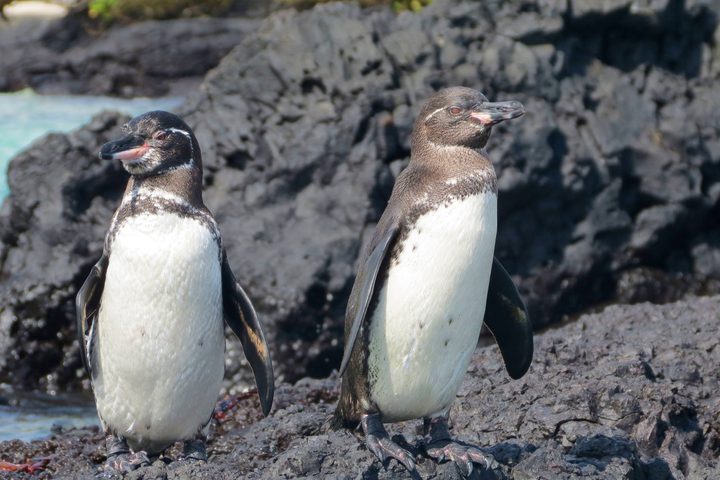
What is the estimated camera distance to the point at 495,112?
5836 mm

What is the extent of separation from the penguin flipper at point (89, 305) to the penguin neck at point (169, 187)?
338mm

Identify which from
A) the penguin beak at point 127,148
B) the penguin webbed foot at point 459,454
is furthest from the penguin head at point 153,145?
the penguin webbed foot at point 459,454

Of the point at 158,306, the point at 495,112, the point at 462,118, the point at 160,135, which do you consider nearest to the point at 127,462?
the point at 158,306

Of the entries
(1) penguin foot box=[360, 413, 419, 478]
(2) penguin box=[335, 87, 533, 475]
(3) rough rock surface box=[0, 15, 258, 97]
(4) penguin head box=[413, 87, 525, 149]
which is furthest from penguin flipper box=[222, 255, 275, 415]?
(3) rough rock surface box=[0, 15, 258, 97]

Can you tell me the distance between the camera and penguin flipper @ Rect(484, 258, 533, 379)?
6258 mm

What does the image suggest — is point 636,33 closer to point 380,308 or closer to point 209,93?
point 209,93

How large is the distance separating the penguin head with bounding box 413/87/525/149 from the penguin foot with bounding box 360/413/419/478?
4.08ft

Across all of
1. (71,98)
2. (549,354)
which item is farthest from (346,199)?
(71,98)

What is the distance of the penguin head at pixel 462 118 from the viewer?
5871 mm

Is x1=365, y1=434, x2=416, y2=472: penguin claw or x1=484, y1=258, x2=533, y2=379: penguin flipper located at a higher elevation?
x1=365, y1=434, x2=416, y2=472: penguin claw

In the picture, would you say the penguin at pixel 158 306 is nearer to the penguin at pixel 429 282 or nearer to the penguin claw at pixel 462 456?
the penguin at pixel 429 282

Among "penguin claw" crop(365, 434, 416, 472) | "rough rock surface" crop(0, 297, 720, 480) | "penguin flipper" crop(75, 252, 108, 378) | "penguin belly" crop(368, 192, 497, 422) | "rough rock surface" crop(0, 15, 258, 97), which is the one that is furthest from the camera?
"rough rock surface" crop(0, 15, 258, 97)

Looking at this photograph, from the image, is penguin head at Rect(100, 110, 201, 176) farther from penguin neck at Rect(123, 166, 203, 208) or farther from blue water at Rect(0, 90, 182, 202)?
blue water at Rect(0, 90, 182, 202)

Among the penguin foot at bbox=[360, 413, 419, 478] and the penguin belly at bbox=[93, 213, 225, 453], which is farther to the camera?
the penguin belly at bbox=[93, 213, 225, 453]
